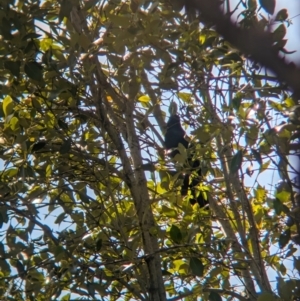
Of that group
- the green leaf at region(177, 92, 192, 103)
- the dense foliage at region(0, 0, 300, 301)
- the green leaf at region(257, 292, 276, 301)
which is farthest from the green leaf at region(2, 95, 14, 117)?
the green leaf at region(257, 292, 276, 301)

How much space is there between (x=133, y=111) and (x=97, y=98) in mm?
302

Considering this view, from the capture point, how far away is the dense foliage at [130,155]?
1.76m

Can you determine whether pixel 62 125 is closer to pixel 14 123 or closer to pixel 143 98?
pixel 14 123

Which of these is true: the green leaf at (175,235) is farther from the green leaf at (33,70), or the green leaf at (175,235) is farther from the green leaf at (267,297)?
the green leaf at (33,70)

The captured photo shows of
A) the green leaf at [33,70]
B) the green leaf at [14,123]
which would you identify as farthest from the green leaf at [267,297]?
the green leaf at [14,123]

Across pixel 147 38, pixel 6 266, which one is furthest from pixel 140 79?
pixel 6 266

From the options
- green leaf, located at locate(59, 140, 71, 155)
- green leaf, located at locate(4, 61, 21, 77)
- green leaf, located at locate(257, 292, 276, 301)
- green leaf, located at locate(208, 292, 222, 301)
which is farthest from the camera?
green leaf, located at locate(59, 140, 71, 155)

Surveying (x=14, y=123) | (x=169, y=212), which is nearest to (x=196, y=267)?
(x=169, y=212)

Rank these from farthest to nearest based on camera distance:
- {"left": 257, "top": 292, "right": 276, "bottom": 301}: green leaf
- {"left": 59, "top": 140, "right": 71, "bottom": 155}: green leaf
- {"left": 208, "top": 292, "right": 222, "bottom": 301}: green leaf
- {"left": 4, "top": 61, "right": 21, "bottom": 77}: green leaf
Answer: {"left": 59, "top": 140, "right": 71, "bottom": 155}: green leaf < {"left": 4, "top": 61, "right": 21, "bottom": 77}: green leaf < {"left": 208, "top": 292, "right": 222, "bottom": 301}: green leaf < {"left": 257, "top": 292, "right": 276, "bottom": 301}: green leaf

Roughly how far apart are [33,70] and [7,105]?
0.71ft

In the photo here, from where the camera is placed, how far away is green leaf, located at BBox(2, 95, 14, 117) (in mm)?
2100

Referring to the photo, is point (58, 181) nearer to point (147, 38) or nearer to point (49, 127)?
point (49, 127)

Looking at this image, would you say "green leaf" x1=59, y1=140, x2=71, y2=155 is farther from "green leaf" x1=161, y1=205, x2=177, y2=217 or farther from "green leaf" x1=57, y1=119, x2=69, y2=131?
"green leaf" x1=161, y1=205, x2=177, y2=217

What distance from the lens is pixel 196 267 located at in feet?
6.13
